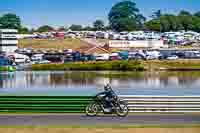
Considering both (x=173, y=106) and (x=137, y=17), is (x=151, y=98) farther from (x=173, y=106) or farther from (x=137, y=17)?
(x=137, y=17)

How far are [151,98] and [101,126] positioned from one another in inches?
190

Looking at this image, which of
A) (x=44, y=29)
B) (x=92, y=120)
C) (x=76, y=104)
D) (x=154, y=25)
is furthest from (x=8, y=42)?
(x=92, y=120)

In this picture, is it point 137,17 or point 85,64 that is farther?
point 137,17

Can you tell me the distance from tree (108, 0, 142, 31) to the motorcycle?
157 meters

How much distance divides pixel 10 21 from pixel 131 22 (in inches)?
1374

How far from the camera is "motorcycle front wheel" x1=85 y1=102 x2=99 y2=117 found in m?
22.3

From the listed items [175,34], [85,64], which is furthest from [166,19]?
[85,64]

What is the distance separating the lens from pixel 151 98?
23625mm

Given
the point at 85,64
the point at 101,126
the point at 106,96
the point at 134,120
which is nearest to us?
the point at 101,126

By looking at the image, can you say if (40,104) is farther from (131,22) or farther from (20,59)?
(131,22)

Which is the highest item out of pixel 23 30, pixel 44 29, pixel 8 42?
pixel 44 29

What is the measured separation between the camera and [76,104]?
2308 centimetres

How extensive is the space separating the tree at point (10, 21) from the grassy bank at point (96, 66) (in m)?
72.5

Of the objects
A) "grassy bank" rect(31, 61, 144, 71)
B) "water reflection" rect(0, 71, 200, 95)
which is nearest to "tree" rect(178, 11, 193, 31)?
"grassy bank" rect(31, 61, 144, 71)
